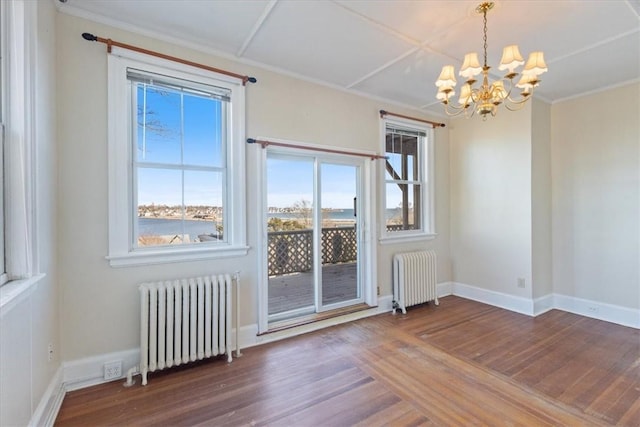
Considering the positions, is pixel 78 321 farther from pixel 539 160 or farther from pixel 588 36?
pixel 539 160

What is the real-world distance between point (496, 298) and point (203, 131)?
4.20 meters

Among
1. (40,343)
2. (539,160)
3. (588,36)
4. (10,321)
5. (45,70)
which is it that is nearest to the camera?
(10,321)

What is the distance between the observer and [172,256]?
2.47 m

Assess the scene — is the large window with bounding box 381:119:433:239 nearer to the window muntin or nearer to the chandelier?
the chandelier

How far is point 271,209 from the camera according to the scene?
3.11 metres

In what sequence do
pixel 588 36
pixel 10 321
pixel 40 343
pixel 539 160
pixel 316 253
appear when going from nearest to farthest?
pixel 10 321, pixel 40 343, pixel 588 36, pixel 316 253, pixel 539 160

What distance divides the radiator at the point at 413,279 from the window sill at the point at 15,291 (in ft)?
11.1

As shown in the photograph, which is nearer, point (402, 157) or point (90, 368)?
point (90, 368)

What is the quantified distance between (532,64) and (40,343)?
3.55 m

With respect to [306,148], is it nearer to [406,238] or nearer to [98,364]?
[406,238]

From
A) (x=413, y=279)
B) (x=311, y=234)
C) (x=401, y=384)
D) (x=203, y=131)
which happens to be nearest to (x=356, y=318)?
(x=413, y=279)

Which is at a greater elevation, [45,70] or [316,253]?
[45,70]

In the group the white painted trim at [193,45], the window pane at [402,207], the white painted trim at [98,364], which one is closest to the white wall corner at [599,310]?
the window pane at [402,207]

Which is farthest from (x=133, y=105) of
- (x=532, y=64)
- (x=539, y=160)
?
(x=539, y=160)
